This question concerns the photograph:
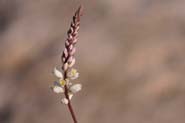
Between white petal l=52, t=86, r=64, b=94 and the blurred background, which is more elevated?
the blurred background

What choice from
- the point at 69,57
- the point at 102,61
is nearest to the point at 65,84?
the point at 69,57

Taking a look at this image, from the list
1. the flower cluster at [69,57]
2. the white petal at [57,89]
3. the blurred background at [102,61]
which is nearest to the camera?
the flower cluster at [69,57]

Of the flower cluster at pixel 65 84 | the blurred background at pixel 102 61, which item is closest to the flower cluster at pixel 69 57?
the flower cluster at pixel 65 84

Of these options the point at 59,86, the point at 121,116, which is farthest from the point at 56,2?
the point at 59,86

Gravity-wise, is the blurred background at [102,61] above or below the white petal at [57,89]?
above

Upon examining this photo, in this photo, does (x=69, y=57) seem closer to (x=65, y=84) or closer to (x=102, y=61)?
(x=65, y=84)

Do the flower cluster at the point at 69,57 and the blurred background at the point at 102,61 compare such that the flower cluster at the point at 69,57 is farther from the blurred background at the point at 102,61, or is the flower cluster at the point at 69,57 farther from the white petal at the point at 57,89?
the blurred background at the point at 102,61

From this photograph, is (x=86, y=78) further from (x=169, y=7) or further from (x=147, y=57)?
(x=169, y=7)

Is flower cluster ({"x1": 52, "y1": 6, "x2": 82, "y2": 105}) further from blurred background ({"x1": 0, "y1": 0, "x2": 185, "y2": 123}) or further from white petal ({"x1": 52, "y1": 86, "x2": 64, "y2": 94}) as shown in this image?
blurred background ({"x1": 0, "y1": 0, "x2": 185, "y2": 123})

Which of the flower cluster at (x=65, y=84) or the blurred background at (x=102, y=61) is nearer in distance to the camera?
the flower cluster at (x=65, y=84)

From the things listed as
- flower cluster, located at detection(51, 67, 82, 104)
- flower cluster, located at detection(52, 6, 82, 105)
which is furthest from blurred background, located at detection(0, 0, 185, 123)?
flower cluster, located at detection(52, 6, 82, 105)
